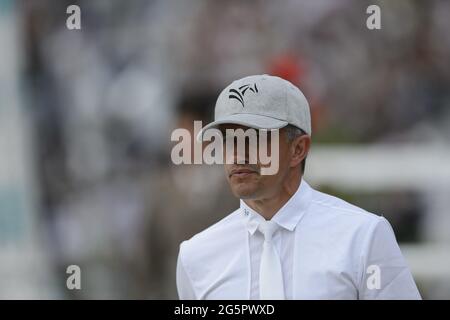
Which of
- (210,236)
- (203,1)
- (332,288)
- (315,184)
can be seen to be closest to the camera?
(332,288)

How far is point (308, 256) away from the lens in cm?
227

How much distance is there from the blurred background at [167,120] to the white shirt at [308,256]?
2.52 m

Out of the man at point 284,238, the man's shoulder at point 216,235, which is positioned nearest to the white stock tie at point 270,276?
the man at point 284,238

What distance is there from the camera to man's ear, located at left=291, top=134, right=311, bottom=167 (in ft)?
7.81

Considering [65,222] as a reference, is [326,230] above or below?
above

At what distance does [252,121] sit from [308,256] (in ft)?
1.00

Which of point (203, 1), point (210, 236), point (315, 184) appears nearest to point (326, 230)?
point (210, 236)

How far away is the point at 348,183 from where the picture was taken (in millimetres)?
5289

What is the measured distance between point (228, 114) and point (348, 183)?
120 inches

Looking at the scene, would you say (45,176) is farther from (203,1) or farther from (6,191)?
(203,1)

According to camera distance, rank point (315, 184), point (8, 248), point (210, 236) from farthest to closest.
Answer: point (8, 248), point (315, 184), point (210, 236)

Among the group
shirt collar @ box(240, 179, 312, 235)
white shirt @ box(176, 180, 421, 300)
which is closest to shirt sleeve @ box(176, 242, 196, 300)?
white shirt @ box(176, 180, 421, 300)

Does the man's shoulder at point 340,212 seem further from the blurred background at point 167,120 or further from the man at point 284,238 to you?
the blurred background at point 167,120

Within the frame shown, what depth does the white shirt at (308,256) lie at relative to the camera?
2219 millimetres
